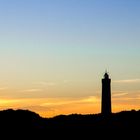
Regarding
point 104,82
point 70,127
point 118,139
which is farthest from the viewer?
point 104,82

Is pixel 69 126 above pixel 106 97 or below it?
below

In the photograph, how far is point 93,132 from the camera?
57.9 metres

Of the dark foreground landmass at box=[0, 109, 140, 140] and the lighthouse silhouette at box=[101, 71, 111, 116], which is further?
the lighthouse silhouette at box=[101, 71, 111, 116]

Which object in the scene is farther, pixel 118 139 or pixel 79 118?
pixel 79 118

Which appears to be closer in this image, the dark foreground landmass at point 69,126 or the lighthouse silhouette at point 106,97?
the dark foreground landmass at point 69,126

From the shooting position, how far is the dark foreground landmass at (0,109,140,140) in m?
57.5

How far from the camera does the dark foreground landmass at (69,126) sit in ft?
189

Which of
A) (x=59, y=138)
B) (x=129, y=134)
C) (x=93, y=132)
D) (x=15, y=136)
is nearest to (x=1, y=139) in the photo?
(x=15, y=136)

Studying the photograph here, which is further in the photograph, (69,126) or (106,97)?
(106,97)

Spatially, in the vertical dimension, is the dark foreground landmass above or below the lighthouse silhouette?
below

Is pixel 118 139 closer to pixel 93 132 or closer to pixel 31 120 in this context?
pixel 93 132

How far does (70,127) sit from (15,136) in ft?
20.7

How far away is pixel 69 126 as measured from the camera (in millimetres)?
60438

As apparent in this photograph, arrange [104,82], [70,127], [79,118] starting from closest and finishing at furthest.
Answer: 1. [70,127]
2. [79,118]
3. [104,82]
